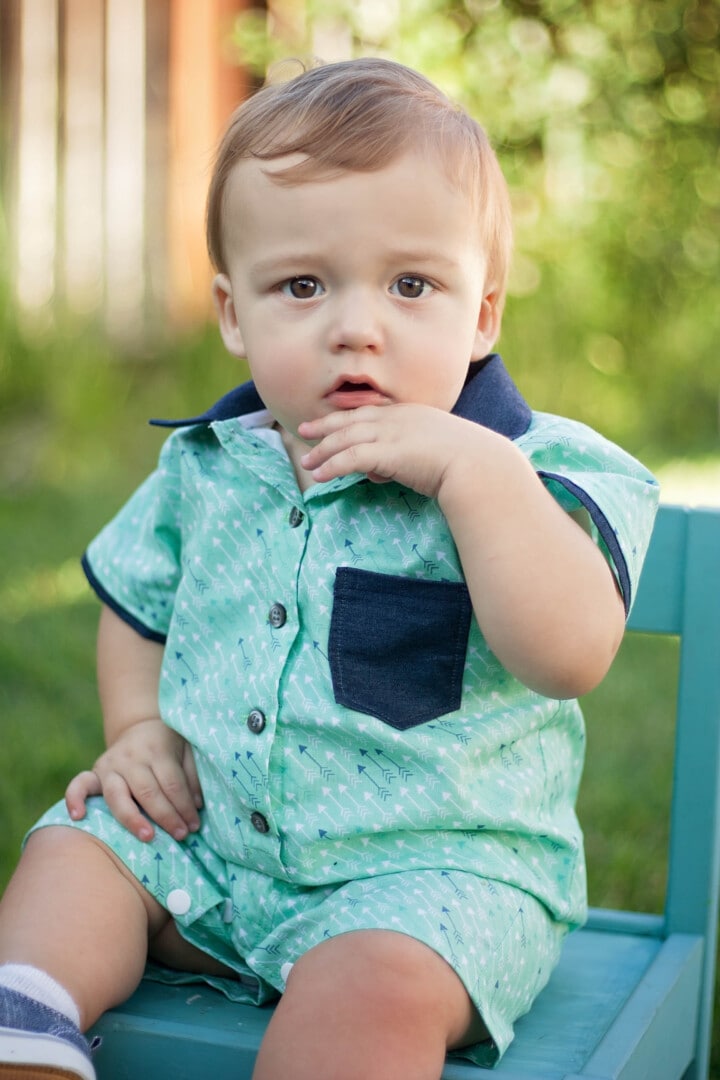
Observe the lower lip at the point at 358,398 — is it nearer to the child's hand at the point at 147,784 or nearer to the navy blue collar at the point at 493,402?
the navy blue collar at the point at 493,402

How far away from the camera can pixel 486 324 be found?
152 cm

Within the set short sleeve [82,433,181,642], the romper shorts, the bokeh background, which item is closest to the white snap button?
the romper shorts

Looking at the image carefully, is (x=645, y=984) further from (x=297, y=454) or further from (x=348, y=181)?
(x=348, y=181)

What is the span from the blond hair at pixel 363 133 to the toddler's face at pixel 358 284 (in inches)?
0.5

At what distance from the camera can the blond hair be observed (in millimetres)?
1345

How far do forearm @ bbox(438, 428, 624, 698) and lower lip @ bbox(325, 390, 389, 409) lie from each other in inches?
4.5

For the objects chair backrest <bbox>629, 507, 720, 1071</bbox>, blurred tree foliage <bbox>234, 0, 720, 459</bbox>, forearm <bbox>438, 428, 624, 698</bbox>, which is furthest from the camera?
blurred tree foliage <bbox>234, 0, 720, 459</bbox>

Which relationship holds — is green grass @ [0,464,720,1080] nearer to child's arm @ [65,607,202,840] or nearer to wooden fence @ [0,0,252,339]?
child's arm @ [65,607,202,840]

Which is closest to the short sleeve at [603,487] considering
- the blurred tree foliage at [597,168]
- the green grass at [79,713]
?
the green grass at [79,713]

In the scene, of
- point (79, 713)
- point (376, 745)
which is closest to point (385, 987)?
point (376, 745)

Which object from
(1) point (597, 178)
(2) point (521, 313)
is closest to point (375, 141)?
(2) point (521, 313)

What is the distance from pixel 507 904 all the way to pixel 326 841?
0.18 m

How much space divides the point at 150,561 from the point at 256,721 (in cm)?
33

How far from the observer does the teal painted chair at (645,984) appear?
1.30 metres
